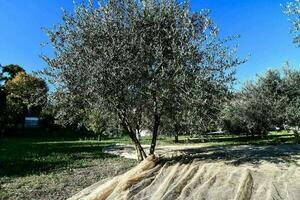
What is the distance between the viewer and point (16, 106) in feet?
166

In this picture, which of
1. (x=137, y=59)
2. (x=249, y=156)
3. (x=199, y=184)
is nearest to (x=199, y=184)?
(x=199, y=184)

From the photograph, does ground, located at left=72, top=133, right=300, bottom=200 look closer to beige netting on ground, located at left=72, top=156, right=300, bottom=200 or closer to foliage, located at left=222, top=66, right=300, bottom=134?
beige netting on ground, located at left=72, top=156, right=300, bottom=200

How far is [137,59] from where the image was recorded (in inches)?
417

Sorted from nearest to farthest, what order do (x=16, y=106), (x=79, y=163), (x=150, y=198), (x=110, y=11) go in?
1. (x=150, y=198)
2. (x=110, y=11)
3. (x=79, y=163)
4. (x=16, y=106)

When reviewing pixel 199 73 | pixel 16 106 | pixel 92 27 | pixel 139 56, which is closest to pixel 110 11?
pixel 92 27

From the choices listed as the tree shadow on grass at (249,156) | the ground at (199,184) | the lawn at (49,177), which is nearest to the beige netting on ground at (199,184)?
the ground at (199,184)

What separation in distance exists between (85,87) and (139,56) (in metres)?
1.95

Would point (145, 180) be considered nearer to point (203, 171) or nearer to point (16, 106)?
point (203, 171)

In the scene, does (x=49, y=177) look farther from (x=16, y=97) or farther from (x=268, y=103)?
(x=16, y=97)

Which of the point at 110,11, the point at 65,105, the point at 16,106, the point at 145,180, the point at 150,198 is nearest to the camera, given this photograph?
the point at 150,198

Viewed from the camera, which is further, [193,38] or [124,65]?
[193,38]

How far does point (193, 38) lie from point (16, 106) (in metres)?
44.7

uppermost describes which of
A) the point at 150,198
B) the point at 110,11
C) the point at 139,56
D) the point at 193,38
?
the point at 110,11

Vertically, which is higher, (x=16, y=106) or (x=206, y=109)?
(x=16, y=106)
